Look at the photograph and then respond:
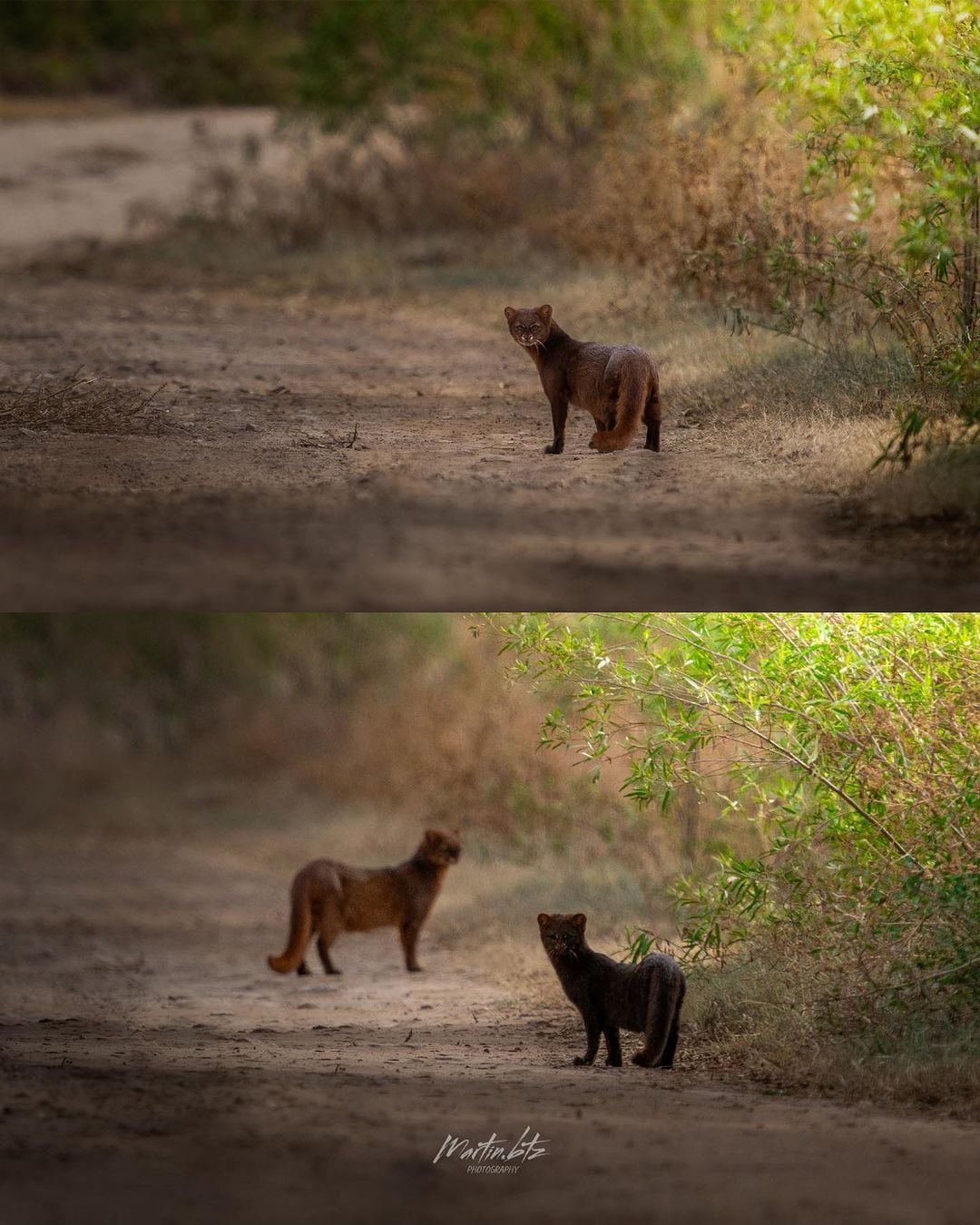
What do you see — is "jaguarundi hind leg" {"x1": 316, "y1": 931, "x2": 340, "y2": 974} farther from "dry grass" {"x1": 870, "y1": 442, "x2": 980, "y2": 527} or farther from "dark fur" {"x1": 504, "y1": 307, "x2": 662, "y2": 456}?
"dry grass" {"x1": 870, "y1": 442, "x2": 980, "y2": 527}

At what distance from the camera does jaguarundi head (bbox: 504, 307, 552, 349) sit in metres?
9.12

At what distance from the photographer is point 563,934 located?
807 cm

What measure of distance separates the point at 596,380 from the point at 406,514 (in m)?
1.52

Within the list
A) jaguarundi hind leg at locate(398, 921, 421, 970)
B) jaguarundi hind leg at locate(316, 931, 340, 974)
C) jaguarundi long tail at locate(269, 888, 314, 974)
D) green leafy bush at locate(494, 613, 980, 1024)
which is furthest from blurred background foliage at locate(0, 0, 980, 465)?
jaguarundi hind leg at locate(316, 931, 340, 974)

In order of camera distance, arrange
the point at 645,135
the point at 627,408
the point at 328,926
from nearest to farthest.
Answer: the point at 627,408, the point at 328,926, the point at 645,135

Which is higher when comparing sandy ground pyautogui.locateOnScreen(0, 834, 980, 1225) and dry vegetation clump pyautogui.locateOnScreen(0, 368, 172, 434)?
dry vegetation clump pyautogui.locateOnScreen(0, 368, 172, 434)

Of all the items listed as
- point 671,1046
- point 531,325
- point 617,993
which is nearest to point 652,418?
point 531,325

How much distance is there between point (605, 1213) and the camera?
531 centimetres

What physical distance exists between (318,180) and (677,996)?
16147 mm

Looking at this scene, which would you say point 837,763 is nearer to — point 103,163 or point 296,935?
point 296,935

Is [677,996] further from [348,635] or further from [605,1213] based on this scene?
[348,635]

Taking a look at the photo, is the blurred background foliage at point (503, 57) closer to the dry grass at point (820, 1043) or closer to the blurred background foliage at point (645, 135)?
the blurred background foliage at point (645, 135)

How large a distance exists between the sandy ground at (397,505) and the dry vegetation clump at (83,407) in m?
0.12

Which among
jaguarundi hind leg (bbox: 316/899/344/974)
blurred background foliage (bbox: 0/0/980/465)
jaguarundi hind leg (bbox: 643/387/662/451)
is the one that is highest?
blurred background foliage (bbox: 0/0/980/465)
